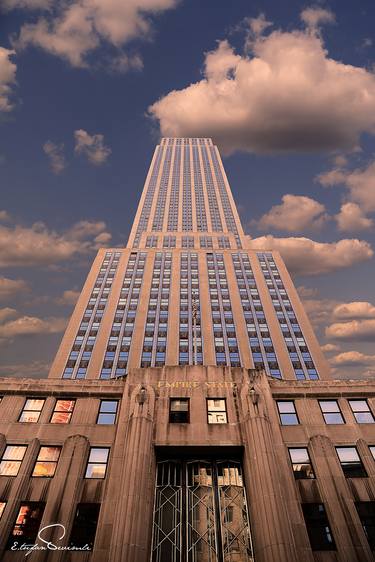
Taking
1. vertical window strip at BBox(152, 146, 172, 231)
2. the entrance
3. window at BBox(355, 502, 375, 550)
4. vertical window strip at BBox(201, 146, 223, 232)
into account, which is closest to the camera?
window at BBox(355, 502, 375, 550)

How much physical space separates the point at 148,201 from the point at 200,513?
138m

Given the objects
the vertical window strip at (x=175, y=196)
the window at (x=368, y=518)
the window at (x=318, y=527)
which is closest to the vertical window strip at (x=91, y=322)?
the vertical window strip at (x=175, y=196)

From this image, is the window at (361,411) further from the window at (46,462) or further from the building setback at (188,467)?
the window at (46,462)

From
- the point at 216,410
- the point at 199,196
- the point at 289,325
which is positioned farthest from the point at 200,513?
Answer: the point at 199,196

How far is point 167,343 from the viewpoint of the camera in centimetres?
7725

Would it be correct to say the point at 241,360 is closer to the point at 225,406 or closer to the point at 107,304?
the point at 107,304

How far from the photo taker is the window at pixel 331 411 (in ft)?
84.1

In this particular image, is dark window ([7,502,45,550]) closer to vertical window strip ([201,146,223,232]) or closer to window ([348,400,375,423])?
window ([348,400,375,423])

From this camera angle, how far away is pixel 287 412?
26.0m

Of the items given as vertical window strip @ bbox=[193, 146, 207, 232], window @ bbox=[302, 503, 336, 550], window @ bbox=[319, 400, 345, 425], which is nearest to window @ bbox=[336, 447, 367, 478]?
window @ bbox=[319, 400, 345, 425]

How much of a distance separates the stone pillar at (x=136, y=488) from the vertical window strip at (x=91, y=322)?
164 feet

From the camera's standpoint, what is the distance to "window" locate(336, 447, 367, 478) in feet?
74.8

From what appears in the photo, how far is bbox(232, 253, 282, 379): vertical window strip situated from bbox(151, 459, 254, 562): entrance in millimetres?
48265

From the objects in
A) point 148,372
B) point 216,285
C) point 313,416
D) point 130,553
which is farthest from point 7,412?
point 216,285
